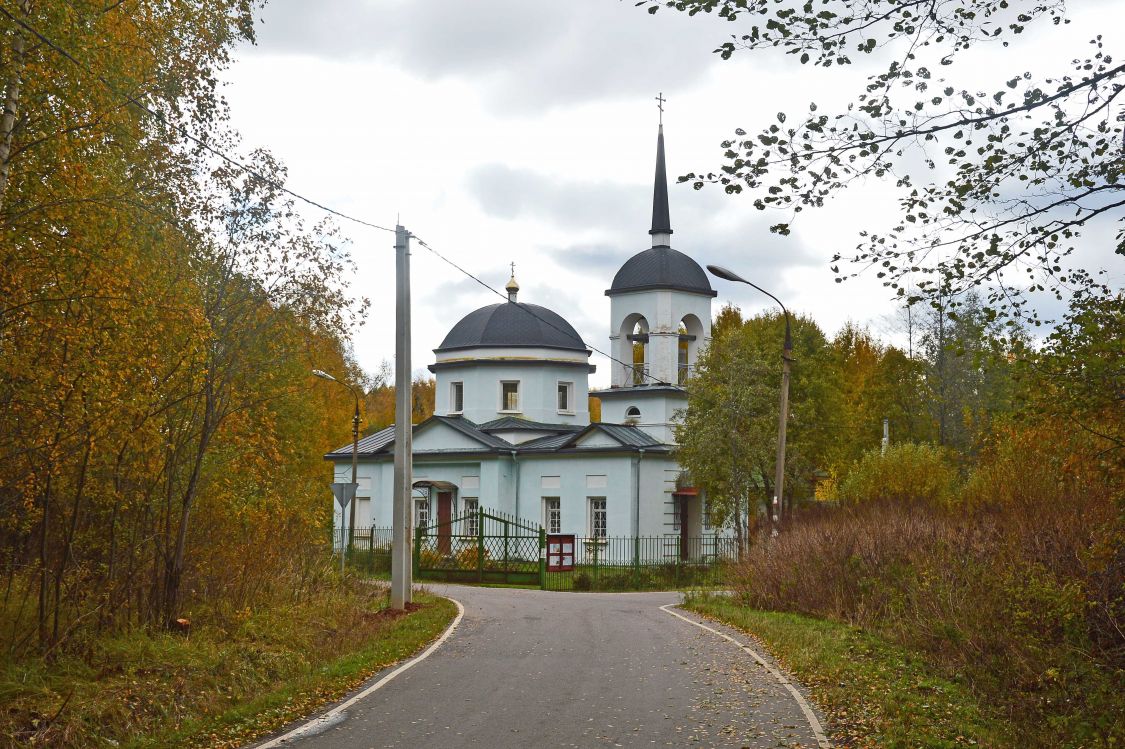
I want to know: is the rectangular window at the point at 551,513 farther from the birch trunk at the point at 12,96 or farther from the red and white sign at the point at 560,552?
the birch trunk at the point at 12,96

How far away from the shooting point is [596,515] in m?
44.0

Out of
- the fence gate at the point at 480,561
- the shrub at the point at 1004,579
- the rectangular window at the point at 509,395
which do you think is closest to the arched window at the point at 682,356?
the rectangular window at the point at 509,395

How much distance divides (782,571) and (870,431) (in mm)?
38827

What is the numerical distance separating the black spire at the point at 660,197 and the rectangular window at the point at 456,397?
1114 centimetres

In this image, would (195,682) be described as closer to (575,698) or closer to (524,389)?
(575,698)

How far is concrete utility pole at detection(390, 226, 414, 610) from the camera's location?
19953 millimetres

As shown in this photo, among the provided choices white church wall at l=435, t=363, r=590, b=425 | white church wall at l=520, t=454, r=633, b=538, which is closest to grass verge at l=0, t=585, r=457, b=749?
white church wall at l=520, t=454, r=633, b=538

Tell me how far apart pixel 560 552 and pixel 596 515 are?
9.60 meters

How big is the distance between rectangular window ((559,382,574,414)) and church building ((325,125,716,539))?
6cm

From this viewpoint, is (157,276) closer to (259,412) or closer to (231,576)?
(259,412)

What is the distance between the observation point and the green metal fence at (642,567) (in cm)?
3297

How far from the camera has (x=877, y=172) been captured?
778 cm

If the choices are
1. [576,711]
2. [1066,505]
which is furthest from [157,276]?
[1066,505]

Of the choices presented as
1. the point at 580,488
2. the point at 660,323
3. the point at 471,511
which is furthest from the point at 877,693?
the point at 471,511
